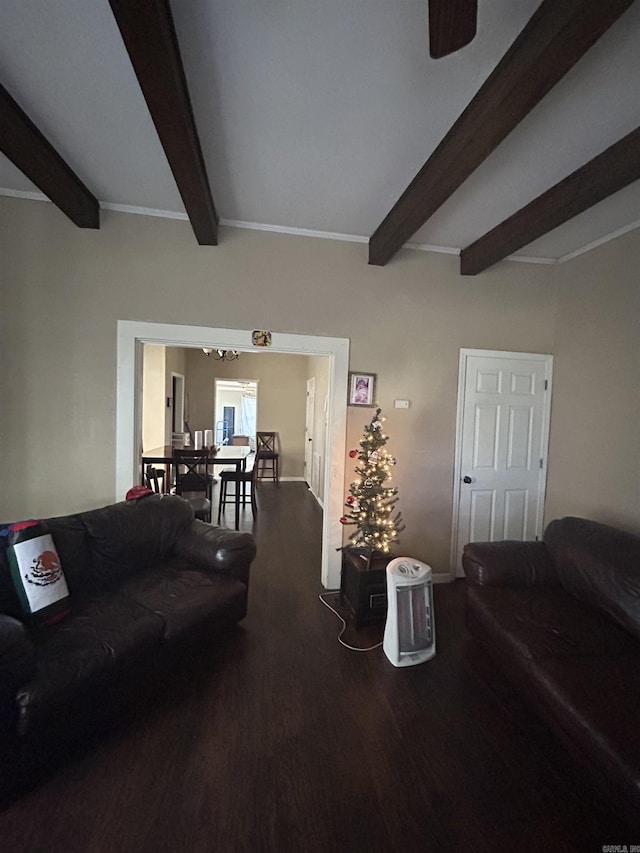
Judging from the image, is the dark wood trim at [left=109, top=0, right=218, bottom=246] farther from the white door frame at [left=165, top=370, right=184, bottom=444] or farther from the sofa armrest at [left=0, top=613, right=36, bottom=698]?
the white door frame at [left=165, top=370, right=184, bottom=444]

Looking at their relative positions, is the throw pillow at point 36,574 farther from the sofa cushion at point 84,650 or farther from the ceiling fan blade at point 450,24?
the ceiling fan blade at point 450,24

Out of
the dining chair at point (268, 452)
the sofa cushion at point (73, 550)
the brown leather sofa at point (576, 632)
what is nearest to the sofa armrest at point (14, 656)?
the sofa cushion at point (73, 550)

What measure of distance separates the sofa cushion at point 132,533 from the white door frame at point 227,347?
43 centimetres

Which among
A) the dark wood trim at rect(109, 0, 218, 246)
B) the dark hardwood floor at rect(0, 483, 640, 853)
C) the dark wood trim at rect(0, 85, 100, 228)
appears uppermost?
the dark wood trim at rect(0, 85, 100, 228)

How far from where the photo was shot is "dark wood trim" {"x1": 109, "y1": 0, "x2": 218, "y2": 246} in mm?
1160

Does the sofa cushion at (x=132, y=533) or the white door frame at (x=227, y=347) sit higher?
the white door frame at (x=227, y=347)

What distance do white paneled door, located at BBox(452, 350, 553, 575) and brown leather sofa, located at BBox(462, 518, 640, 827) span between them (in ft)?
2.65

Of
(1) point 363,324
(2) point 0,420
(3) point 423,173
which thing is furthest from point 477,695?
(2) point 0,420

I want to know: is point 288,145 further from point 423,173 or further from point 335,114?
point 423,173

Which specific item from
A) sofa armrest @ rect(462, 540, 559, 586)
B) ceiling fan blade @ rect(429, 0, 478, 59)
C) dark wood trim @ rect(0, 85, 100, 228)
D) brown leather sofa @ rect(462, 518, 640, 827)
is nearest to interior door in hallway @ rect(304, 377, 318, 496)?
sofa armrest @ rect(462, 540, 559, 586)

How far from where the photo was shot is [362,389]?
297 cm

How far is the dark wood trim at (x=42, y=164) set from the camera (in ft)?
5.69

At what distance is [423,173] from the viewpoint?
6.56 feet

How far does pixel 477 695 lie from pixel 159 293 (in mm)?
3404
